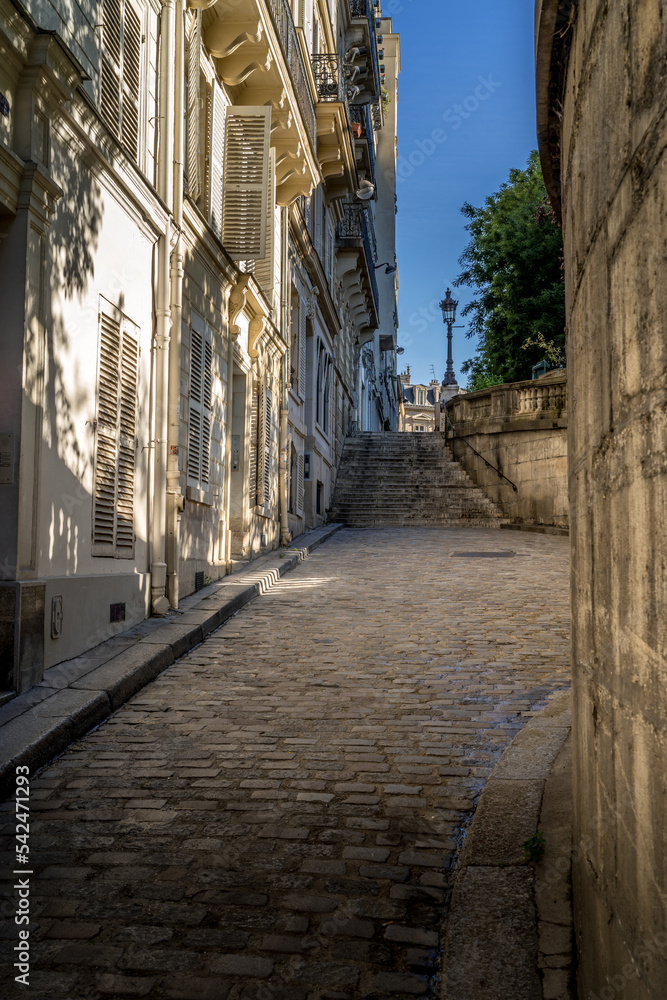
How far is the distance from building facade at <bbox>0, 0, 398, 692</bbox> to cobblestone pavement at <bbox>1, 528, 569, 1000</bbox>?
1.23 metres

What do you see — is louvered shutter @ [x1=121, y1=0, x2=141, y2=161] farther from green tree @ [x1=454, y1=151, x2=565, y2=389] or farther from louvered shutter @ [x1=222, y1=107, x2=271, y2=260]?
green tree @ [x1=454, y1=151, x2=565, y2=389]

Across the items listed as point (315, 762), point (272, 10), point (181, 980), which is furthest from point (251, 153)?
point (181, 980)

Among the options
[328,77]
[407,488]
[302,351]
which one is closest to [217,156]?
[302,351]

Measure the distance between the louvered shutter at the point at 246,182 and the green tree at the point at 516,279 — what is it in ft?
53.6

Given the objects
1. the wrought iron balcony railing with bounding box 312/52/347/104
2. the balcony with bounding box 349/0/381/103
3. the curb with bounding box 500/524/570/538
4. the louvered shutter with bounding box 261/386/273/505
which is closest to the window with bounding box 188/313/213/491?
the louvered shutter with bounding box 261/386/273/505

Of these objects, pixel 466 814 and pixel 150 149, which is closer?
pixel 466 814

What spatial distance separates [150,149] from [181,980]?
861 centimetres

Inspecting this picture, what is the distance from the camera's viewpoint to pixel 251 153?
13.1 meters

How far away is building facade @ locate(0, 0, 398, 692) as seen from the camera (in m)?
6.26

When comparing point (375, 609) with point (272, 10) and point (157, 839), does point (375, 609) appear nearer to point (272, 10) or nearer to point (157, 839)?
point (157, 839)

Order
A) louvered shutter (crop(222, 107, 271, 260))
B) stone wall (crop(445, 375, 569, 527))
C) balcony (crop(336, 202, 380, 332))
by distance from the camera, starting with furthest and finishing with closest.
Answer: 1. balcony (crop(336, 202, 380, 332))
2. stone wall (crop(445, 375, 569, 527))
3. louvered shutter (crop(222, 107, 271, 260))

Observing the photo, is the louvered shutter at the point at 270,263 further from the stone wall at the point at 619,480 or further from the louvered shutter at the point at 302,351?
the stone wall at the point at 619,480

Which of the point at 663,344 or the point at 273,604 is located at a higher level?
the point at 663,344

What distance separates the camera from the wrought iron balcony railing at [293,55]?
46.2ft
